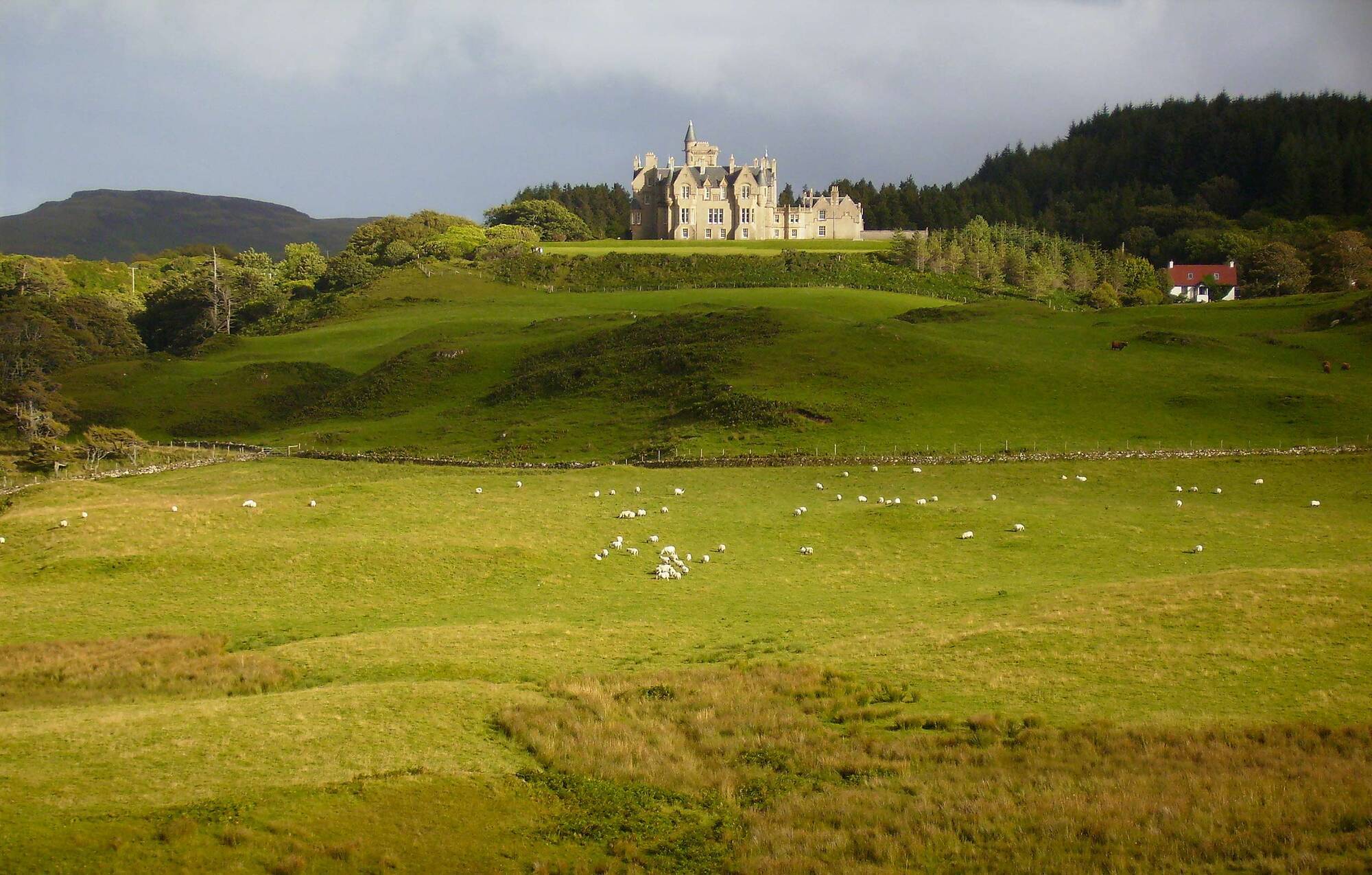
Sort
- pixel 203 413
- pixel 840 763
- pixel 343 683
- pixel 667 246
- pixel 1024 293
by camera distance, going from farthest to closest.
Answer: pixel 667 246 → pixel 1024 293 → pixel 203 413 → pixel 343 683 → pixel 840 763

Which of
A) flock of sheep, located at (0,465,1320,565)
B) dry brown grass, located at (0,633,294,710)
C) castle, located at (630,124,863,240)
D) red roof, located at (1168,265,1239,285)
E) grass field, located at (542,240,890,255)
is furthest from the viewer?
castle, located at (630,124,863,240)

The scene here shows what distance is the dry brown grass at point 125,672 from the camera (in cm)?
2438

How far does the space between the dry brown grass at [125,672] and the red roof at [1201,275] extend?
160066 mm

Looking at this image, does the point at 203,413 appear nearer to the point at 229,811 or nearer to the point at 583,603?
the point at 583,603

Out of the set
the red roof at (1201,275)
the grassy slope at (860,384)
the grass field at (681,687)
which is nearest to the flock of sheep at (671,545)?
the grass field at (681,687)

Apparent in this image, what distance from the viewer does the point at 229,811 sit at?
16.1 metres

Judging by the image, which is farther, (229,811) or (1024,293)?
(1024,293)

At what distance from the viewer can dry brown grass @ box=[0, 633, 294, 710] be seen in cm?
2438

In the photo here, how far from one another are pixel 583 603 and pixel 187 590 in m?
13.2

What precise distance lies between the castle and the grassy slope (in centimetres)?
6741

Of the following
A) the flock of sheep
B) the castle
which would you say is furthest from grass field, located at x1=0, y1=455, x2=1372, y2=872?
the castle

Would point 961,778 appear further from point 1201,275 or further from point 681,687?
point 1201,275

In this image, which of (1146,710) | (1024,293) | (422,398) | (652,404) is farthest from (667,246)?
(1146,710)

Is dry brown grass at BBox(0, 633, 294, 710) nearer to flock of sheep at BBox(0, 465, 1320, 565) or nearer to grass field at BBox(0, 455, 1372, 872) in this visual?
grass field at BBox(0, 455, 1372, 872)
